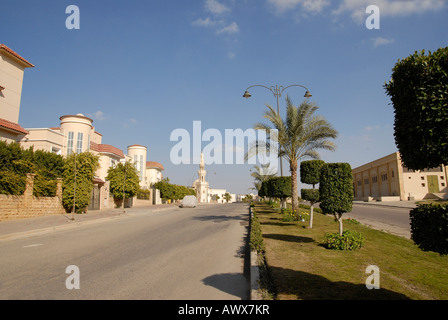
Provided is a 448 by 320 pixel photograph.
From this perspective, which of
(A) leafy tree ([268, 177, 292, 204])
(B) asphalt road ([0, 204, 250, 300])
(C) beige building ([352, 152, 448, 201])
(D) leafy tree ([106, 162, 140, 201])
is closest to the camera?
(B) asphalt road ([0, 204, 250, 300])

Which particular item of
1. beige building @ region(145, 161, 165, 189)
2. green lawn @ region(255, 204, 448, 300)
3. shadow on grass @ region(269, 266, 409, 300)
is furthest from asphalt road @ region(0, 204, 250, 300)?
beige building @ region(145, 161, 165, 189)

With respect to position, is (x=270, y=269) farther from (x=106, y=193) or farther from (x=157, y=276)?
(x=106, y=193)

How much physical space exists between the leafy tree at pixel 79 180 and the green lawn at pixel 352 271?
1807 centimetres

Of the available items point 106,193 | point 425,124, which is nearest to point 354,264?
point 425,124

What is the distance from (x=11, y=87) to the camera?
2458cm

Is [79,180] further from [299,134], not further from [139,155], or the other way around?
[139,155]

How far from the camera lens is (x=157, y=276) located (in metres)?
6.33

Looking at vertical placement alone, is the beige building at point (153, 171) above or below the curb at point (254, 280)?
above

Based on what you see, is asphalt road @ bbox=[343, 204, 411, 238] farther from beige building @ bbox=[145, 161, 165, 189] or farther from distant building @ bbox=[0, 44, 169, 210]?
beige building @ bbox=[145, 161, 165, 189]

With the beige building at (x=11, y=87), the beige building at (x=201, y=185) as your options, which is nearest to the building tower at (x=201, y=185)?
the beige building at (x=201, y=185)

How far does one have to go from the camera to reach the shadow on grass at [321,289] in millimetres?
4770

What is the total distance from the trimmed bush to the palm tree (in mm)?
12730

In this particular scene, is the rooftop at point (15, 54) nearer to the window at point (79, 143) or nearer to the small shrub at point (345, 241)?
the window at point (79, 143)

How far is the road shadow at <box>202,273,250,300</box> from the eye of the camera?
5.44 metres
